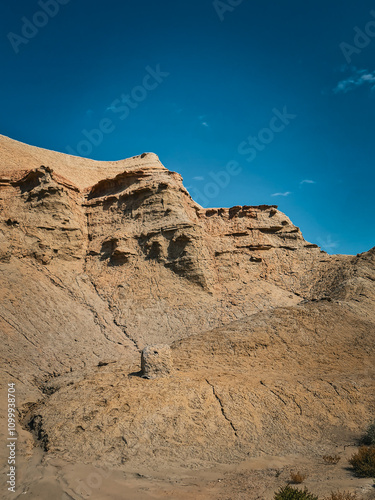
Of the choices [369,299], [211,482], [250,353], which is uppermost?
[369,299]

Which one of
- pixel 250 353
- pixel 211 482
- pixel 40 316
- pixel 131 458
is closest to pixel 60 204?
pixel 40 316

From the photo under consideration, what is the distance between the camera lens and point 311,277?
24891mm

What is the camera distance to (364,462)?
8.38m

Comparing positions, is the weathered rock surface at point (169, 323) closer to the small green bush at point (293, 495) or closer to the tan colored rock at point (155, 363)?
the tan colored rock at point (155, 363)

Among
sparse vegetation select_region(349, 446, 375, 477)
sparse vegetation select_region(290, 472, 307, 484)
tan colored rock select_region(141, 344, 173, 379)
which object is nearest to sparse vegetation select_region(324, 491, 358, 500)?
sparse vegetation select_region(290, 472, 307, 484)

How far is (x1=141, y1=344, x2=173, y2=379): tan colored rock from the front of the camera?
1205 centimetres

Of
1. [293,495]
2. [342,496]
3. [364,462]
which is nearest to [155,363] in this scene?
[293,495]

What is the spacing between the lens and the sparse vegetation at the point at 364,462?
26.4 feet

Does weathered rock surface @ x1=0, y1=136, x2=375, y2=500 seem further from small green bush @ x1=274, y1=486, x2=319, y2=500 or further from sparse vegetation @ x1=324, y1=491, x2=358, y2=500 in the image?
sparse vegetation @ x1=324, y1=491, x2=358, y2=500

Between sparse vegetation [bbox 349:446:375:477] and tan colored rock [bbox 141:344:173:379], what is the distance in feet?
18.8

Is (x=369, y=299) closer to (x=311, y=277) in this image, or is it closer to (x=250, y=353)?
(x=311, y=277)

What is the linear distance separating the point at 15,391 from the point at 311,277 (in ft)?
61.0

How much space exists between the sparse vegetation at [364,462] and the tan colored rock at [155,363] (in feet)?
18.8

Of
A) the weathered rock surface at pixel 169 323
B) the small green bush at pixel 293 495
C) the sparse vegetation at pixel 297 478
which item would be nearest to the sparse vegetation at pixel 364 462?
the sparse vegetation at pixel 297 478
